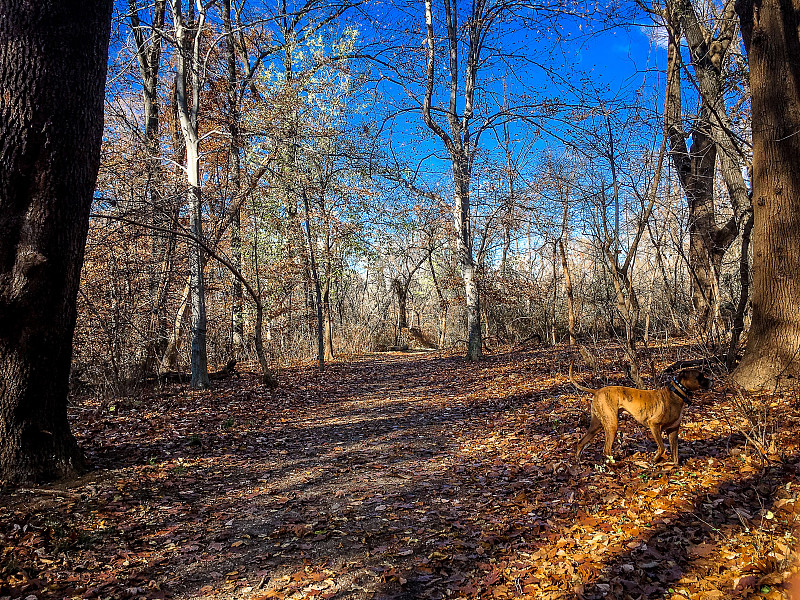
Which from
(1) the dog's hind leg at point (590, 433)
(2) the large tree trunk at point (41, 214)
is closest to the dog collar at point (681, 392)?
(1) the dog's hind leg at point (590, 433)

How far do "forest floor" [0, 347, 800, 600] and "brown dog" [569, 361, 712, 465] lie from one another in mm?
408

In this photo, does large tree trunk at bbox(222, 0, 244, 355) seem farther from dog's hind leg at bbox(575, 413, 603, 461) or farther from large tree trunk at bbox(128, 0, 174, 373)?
dog's hind leg at bbox(575, 413, 603, 461)

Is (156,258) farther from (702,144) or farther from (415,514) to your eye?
(702,144)

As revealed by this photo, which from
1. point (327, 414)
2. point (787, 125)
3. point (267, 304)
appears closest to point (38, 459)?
point (327, 414)

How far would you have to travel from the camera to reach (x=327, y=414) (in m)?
9.50

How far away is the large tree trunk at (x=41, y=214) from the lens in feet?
15.7

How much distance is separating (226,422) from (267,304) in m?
11.4

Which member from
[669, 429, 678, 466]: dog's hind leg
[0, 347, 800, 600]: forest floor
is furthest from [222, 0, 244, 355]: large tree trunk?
[669, 429, 678, 466]: dog's hind leg

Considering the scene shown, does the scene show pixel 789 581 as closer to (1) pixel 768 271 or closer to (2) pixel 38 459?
(1) pixel 768 271

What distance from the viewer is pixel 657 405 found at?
4.49m

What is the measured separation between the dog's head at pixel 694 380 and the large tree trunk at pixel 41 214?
6407 millimetres

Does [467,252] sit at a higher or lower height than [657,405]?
higher

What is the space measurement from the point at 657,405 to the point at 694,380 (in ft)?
1.32

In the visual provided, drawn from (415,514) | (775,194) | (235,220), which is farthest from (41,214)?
(235,220)
